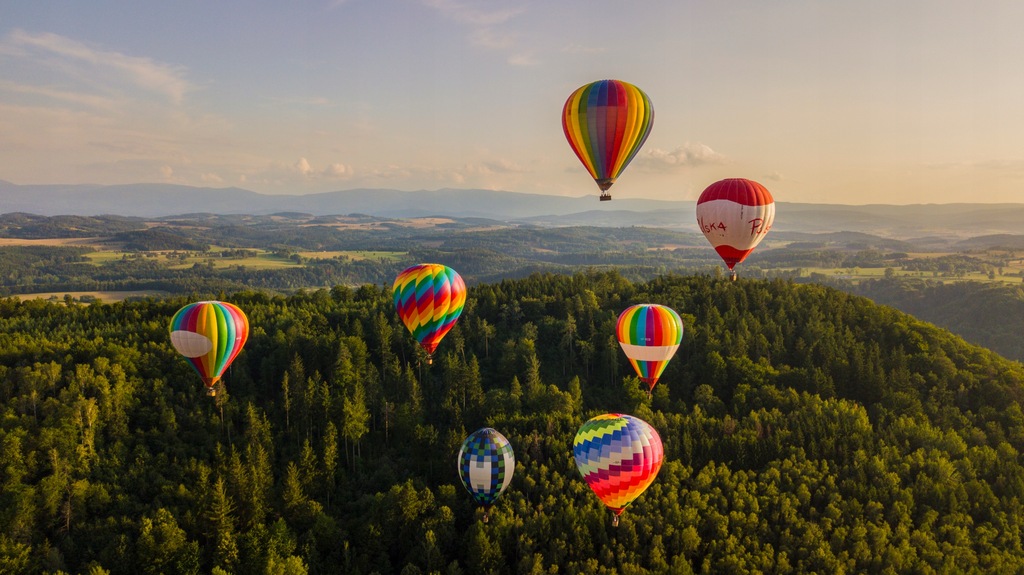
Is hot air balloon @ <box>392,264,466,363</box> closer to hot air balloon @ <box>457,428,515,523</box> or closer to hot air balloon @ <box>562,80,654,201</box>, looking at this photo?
hot air balloon @ <box>457,428,515,523</box>

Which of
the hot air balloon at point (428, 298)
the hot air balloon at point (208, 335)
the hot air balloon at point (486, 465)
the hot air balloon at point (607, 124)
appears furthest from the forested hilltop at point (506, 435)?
the hot air balloon at point (607, 124)

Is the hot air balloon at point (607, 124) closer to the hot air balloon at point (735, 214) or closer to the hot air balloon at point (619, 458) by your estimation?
the hot air balloon at point (735, 214)

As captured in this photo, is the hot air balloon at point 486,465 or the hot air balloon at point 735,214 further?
the hot air balloon at point 486,465

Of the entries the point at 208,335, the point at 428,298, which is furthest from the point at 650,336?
the point at 208,335

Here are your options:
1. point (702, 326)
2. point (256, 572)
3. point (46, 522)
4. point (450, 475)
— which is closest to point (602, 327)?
point (702, 326)

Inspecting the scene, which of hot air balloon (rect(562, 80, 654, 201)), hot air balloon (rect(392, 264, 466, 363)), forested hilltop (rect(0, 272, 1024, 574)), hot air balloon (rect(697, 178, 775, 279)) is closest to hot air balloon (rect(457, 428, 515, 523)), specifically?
forested hilltop (rect(0, 272, 1024, 574))
